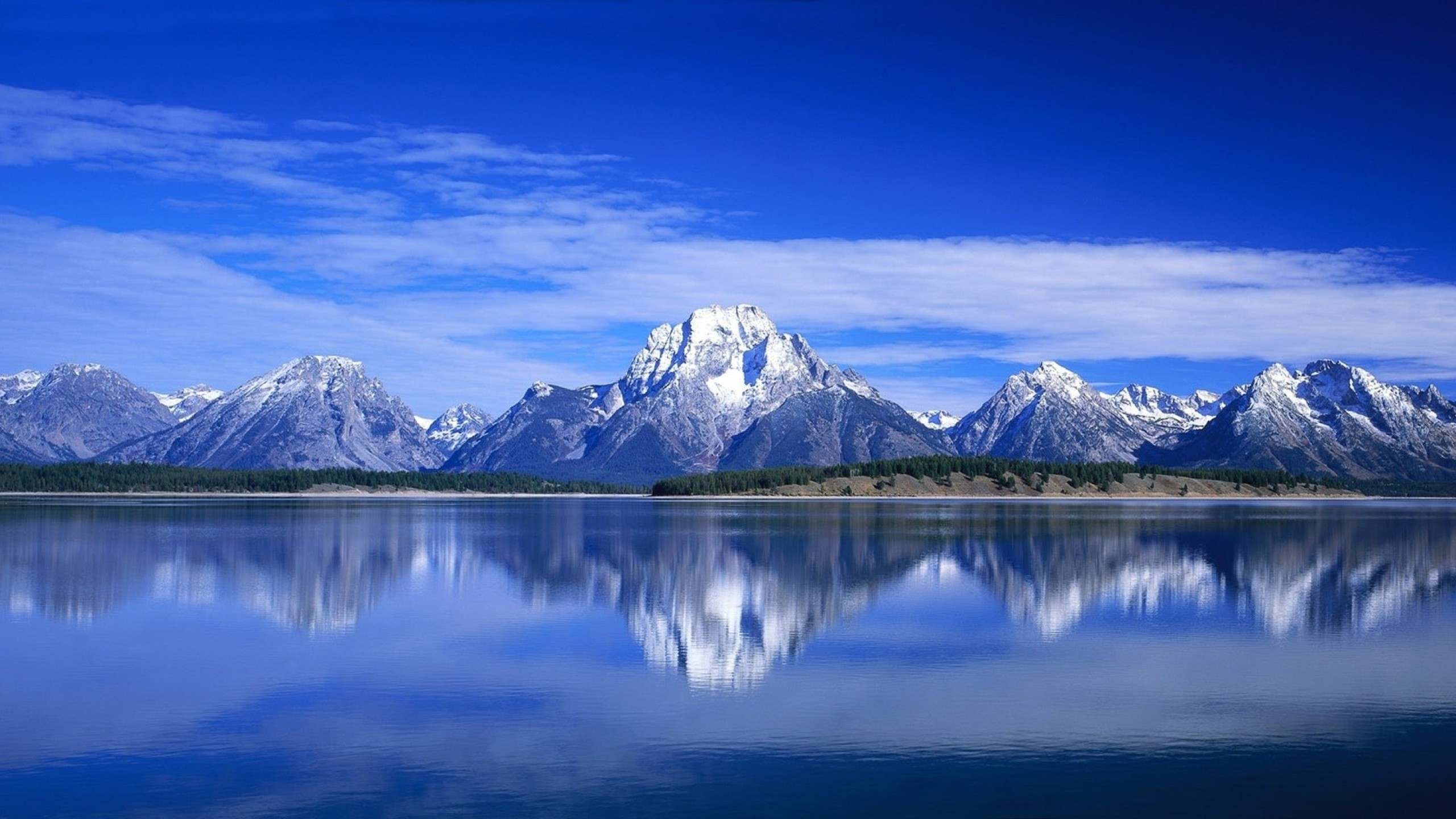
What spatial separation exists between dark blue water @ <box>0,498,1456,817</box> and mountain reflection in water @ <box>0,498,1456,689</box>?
51 cm

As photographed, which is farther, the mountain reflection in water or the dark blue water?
the mountain reflection in water

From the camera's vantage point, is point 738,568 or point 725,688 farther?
point 738,568

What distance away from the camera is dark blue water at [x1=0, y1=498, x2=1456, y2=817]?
24266 millimetres

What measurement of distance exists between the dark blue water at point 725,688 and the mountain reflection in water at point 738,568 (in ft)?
1.66

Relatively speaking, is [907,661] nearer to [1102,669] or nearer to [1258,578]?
[1102,669]

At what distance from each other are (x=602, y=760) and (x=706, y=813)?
14.7 ft

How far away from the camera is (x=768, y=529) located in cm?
12038

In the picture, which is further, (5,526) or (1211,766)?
(5,526)

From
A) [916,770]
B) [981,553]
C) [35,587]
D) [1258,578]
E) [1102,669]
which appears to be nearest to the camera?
[916,770]

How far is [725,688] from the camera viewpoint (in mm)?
34875

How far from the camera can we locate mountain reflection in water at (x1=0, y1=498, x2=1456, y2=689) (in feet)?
167

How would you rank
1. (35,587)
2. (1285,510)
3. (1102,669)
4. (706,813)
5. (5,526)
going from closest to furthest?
(706,813), (1102,669), (35,587), (5,526), (1285,510)

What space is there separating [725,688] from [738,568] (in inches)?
1525

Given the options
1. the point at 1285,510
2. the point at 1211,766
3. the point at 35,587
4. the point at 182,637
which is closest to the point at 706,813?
the point at 1211,766
